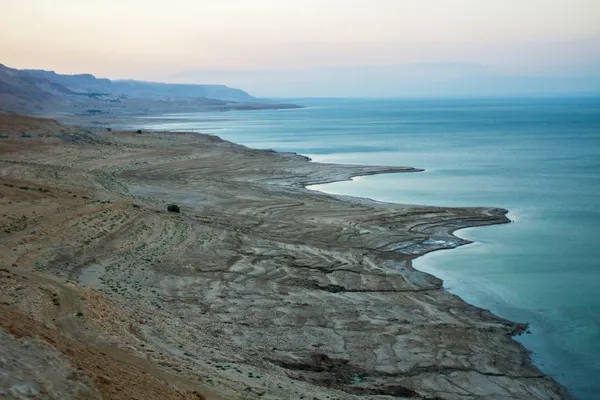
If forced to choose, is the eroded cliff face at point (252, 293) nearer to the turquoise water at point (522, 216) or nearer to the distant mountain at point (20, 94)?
the turquoise water at point (522, 216)

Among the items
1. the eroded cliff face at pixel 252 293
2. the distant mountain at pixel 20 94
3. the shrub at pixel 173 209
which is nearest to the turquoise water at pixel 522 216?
the eroded cliff face at pixel 252 293

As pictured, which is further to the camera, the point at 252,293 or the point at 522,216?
the point at 522,216

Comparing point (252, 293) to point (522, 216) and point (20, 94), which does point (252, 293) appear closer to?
point (522, 216)

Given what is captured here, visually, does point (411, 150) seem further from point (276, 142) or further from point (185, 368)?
point (185, 368)

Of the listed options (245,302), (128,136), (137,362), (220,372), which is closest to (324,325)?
(245,302)

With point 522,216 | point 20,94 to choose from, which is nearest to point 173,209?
point 522,216

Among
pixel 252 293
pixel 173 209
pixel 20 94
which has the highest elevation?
pixel 20 94

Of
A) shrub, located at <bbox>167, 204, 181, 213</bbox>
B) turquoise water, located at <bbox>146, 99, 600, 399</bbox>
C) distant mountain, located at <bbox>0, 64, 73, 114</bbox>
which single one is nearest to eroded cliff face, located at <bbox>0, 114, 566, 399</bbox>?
shrub, located at <bbox>167, 204, 181, 213</bbox>
